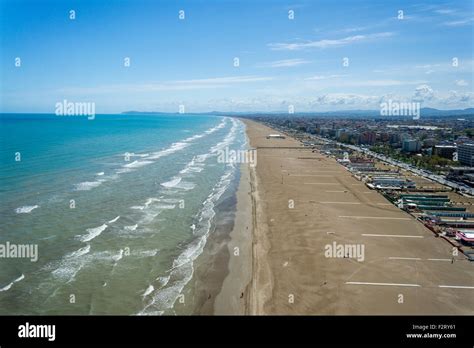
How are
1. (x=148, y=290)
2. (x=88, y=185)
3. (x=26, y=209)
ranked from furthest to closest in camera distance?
1. (x=88, y=185)
2. (x=26, y=209)
3. (x=148, y=290)

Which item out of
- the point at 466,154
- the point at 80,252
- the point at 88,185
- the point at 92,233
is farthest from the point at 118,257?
the point at 466,154

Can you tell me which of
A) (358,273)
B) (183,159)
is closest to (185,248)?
(358,273)

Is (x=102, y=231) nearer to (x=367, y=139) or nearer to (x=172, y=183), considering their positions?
(x=172, y=183)

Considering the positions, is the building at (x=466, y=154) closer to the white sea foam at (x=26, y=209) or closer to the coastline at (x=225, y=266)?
the coastline at (x=225, y=266)

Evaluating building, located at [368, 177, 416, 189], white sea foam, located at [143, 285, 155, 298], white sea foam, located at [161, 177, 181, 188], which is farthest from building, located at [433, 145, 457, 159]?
white sea foam, located at [143, 285, 155, 298]

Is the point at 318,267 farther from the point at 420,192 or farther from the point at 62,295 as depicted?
the point at 420,192

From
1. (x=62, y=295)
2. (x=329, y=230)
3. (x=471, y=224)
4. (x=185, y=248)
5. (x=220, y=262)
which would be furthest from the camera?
(x=471, y=224)
